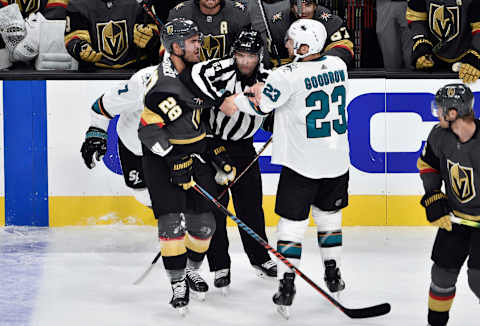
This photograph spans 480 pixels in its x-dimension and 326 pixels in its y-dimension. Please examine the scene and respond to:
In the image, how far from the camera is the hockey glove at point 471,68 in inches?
209

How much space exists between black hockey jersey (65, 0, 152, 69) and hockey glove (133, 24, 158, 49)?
0.05 m

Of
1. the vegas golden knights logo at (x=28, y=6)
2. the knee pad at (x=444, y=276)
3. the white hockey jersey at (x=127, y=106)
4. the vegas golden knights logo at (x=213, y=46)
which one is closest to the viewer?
the knee pad at (x=444, y=276)

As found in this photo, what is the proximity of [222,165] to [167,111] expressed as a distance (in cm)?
47

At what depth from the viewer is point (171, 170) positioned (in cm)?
392

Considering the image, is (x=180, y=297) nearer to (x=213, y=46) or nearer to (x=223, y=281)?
(x=223, y=281)

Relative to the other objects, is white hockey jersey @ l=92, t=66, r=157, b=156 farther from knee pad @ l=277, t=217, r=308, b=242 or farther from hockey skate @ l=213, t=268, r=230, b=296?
knee pad @ l=277, t=217, r=308, b=242

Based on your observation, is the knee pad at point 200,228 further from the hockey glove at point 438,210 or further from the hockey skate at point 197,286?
the hockey glove at point 438,210

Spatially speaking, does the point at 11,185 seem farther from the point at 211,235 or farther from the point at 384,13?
the point at 384,13

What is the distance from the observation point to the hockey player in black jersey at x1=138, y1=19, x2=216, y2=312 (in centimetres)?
388

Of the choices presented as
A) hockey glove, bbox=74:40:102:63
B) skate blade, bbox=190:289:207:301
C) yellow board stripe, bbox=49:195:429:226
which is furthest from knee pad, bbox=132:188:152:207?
hockey glove, bbox=74:40:102:63

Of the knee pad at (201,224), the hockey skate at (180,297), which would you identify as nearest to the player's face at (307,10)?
the knee pad at (201,224)

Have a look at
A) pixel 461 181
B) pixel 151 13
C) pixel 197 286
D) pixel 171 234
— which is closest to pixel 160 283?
pixel 197 286

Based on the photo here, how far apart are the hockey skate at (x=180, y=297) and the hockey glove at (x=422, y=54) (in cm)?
232

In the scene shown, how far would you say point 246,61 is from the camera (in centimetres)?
412
